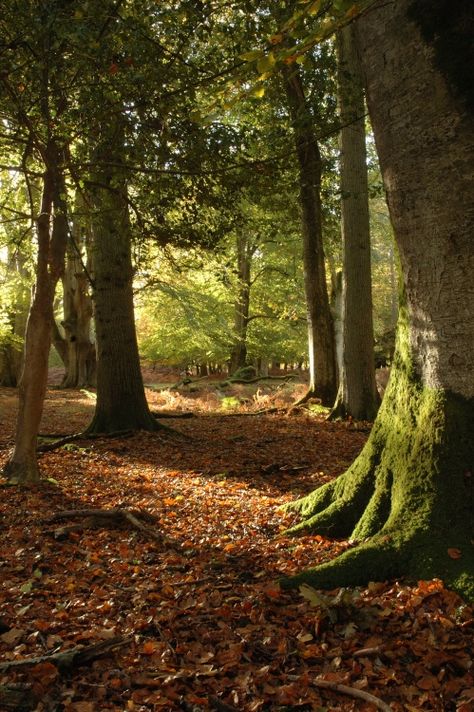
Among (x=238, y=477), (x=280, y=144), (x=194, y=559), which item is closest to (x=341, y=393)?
(x=238, y=477)

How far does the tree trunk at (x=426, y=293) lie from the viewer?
11.0 feet

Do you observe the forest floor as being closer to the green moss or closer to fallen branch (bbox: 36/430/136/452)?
the green moss

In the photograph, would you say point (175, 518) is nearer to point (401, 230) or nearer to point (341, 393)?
point (401, 230)

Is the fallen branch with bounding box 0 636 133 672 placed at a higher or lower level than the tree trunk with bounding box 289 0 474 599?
lower

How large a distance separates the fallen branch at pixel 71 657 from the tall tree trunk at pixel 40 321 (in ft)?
12.0

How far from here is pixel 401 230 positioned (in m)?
3.74

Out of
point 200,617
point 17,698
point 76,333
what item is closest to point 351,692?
point 200,617

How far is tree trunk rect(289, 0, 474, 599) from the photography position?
3.35m

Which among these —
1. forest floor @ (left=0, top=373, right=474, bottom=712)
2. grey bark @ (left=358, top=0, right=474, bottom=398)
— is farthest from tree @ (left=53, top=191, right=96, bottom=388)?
grey bark @ (left=358, top=0, right=474, bottom=398)

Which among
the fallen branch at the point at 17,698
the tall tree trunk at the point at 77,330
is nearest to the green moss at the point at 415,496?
the fallen branch at the point at 17,698

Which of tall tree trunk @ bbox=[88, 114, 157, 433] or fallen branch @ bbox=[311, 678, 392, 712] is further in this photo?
tall tree trunk @ bbox=[88, 114, 157, 433]

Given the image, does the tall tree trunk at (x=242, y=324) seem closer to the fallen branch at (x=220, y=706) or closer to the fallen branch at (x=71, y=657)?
the fallen branch at (x=71, y=657)

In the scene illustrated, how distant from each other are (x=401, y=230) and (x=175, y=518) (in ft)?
10.9

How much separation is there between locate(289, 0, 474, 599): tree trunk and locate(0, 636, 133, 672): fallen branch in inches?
49.8
